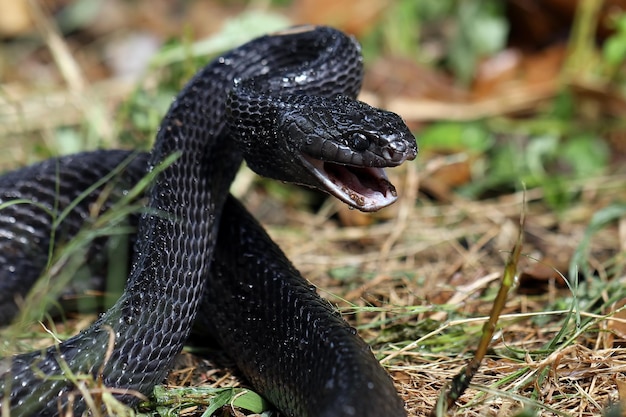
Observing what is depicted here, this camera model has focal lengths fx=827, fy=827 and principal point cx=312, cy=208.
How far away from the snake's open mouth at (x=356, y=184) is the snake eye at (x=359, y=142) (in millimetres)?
179

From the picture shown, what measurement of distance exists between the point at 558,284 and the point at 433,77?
11.3ft

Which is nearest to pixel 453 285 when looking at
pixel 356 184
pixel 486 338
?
pixel 356 184

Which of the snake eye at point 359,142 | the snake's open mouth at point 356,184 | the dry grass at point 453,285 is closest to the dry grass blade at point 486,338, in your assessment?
the dry grass at point 453,285

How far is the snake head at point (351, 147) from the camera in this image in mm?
3982

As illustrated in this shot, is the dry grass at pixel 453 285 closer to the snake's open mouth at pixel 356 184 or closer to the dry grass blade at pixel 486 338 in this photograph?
the dry grass blade at pixel 486 338

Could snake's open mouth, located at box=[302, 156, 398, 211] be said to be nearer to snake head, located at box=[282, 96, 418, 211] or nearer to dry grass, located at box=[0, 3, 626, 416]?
snake head, located at box=[282, 96, 418, 211]

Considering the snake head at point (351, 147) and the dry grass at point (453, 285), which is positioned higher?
the snake head at point (351, 147)

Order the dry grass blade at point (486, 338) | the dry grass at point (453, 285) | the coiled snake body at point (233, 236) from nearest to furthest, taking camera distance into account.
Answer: the dry grass blade at point (486, 338)
the coiled snake body at point (233, 236)
the dry grass at point (453, 285)

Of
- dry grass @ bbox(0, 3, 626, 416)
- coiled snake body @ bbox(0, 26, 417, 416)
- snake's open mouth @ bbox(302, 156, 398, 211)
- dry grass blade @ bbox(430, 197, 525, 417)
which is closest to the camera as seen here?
dry grass blade @ bbox(430, 197, 525, 417)

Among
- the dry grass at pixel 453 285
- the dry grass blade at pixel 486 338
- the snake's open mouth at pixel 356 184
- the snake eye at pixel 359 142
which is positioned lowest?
the dry grass at pixel 453 285

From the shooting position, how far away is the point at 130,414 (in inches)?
136

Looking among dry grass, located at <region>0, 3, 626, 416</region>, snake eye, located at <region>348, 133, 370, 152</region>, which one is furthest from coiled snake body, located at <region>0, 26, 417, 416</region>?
dry grass, located at <region>0, 3, 626, 416</region>

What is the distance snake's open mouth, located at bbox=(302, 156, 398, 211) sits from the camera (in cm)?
398

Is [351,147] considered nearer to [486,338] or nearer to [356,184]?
[356,184]
